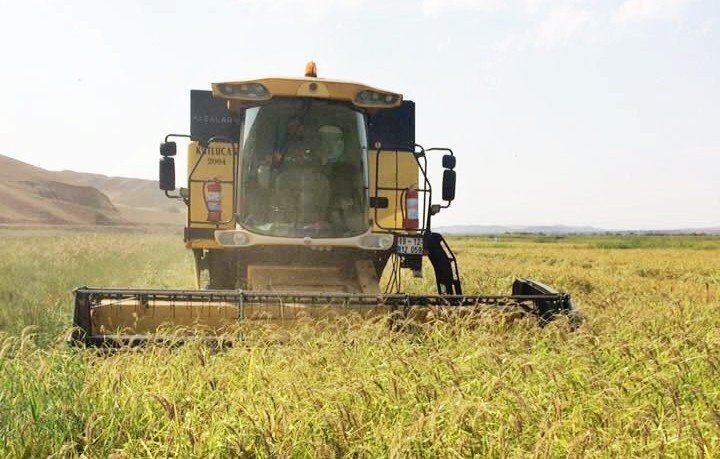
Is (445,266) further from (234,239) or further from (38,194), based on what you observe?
(38,194)

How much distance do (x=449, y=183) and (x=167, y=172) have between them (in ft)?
9.12

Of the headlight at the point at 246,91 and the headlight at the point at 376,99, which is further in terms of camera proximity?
the headlight at the point at 376,99

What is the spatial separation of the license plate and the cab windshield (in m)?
0.38

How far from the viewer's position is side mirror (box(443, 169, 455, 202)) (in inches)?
279

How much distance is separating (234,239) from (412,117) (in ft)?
9.63

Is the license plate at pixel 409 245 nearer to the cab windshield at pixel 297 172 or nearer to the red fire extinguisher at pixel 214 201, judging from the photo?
the cab windshield at pixel 297 172

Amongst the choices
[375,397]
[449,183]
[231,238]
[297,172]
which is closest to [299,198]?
[297,172]

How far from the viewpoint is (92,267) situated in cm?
1598

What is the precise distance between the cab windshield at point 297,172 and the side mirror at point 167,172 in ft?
2.65

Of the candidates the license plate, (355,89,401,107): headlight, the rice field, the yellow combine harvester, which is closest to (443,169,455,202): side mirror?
the yellow combine harvester

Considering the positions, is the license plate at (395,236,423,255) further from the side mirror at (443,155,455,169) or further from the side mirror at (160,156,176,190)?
the side mirror at (160,156,176,190)

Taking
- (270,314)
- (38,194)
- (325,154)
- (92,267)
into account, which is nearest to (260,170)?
(325,154)

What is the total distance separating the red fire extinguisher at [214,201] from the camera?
6.39m

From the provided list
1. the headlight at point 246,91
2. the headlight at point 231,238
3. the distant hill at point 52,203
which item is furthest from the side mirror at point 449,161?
the distant hill at point 52,203
